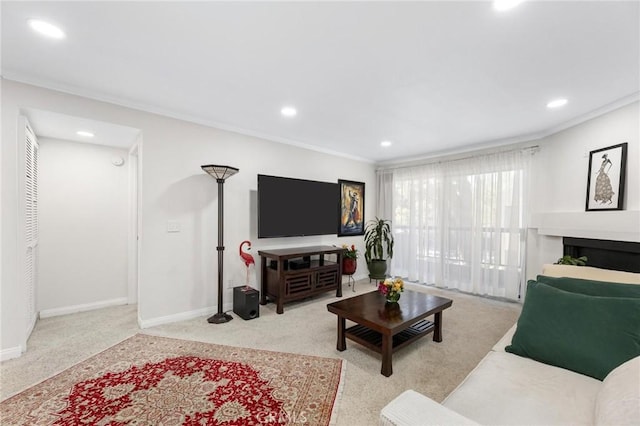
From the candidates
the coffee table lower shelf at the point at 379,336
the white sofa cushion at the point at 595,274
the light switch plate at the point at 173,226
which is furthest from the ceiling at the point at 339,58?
the coffee table lower shelf at the point at 379,336

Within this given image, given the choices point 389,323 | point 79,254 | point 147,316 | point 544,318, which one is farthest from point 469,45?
point 79,254

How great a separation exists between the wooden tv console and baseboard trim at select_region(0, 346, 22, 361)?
7.65 feet

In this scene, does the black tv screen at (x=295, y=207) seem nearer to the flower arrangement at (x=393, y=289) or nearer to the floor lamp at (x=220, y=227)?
the floor lamp at (x=220, y=227)


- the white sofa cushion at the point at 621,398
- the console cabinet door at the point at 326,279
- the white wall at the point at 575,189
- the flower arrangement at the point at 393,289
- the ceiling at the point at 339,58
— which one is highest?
the ceiling at the point at 339,58

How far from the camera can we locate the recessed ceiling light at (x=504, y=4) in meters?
1.47

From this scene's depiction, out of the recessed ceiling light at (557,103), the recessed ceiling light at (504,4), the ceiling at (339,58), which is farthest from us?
the recessed ceiling light at (557,103)

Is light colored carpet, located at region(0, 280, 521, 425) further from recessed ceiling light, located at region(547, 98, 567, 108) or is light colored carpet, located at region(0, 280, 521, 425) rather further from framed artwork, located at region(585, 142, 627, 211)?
recessed ceiling light, located at region(547, 98, 567, 108)

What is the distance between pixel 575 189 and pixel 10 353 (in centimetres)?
599

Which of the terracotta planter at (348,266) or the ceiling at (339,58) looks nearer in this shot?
the ceiling at (339,58)

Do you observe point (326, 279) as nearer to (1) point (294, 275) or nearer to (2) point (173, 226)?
(1) point (294, 275)

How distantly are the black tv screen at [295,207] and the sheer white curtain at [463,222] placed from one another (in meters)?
1.54

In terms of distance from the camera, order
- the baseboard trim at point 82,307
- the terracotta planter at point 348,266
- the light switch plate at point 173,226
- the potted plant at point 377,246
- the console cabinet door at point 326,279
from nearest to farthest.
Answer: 1. the light switch plate at point 173,226
2. the baseboard trim at point 82,307
3. the console cabinet door at point 326,279
4. the terracotta planter at point 348,266
5. the potted plant at point 377,246

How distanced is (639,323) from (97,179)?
5094 mm

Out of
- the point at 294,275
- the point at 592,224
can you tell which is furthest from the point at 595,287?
the point at 294,275
